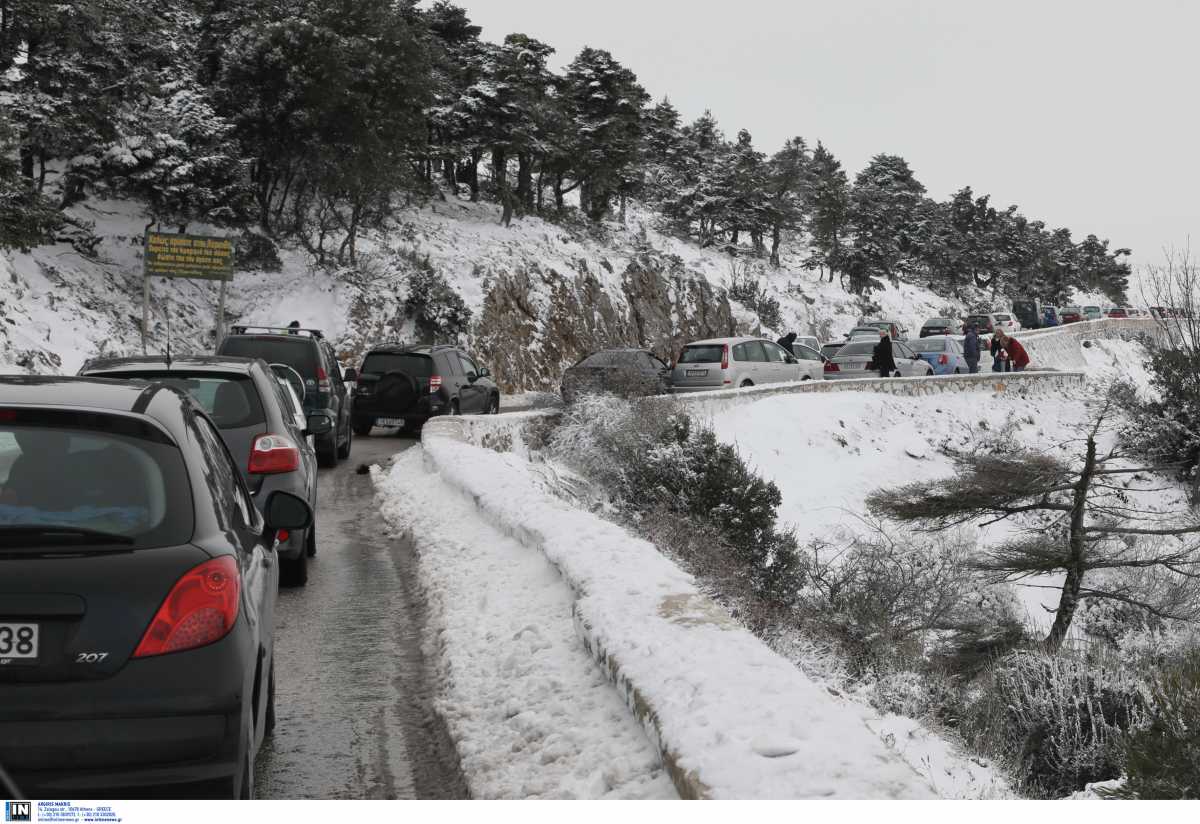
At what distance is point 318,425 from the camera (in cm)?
1020

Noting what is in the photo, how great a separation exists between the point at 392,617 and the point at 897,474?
82.4 ft

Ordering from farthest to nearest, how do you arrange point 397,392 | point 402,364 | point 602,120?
1. point 602,120
2. point 397,392
3. point 402,364

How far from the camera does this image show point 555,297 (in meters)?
46.7

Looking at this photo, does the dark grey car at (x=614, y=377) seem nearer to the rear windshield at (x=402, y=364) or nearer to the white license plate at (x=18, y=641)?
the rear windshield at (x=402, y=364)

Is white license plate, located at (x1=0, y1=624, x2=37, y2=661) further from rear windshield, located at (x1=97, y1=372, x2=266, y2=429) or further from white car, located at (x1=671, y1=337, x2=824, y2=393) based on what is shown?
white car, located at (x1=671, y1=337, x2=824, y2=393)

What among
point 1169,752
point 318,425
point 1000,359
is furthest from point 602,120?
point 1169,752

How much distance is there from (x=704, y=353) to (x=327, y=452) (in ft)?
44.6

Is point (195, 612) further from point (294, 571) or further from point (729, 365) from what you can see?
point (729, 365)

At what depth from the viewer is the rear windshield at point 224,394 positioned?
8.23m

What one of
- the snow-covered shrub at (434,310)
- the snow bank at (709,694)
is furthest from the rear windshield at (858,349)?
the snow bank at (709,694)

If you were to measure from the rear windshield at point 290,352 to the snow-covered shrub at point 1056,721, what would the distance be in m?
9.91

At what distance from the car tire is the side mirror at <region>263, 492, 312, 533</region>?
3901 millimetres

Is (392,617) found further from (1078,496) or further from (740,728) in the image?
(1078,496)
